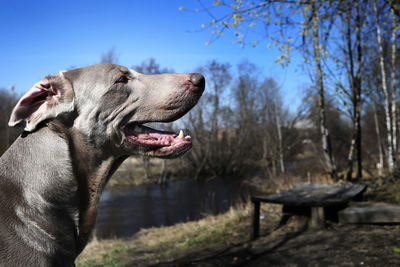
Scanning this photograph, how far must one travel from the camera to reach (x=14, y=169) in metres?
1.85

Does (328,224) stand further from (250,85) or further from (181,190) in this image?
(250,85)

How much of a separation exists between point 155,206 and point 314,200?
10.5m

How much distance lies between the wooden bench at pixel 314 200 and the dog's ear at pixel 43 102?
414 cm

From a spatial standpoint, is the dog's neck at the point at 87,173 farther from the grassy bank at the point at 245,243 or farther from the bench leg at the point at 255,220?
the bench leg at the point at 255,220

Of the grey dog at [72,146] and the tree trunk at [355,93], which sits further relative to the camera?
the tree trunk at [355,93]

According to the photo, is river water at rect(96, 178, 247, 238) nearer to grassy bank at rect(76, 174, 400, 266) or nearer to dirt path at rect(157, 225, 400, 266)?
grassy bank at rect(76, 174, 400, 266)

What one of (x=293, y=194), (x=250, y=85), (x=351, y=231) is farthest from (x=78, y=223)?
(x=250, y=85)

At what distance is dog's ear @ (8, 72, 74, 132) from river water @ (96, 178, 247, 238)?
9.39 m

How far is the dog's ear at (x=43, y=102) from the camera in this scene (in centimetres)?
188

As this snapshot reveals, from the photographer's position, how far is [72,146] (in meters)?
1.99

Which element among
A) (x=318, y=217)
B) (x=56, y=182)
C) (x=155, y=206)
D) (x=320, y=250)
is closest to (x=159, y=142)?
(x=56, y=182)

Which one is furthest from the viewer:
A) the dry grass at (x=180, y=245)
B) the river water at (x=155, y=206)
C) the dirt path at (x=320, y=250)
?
the river water at (x=155, y=206)

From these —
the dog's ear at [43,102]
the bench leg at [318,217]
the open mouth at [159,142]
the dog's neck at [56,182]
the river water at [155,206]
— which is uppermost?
the dog's ear at [43,102]

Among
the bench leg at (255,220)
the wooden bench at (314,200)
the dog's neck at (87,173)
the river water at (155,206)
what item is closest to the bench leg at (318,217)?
the wooden bench at (314,200)
